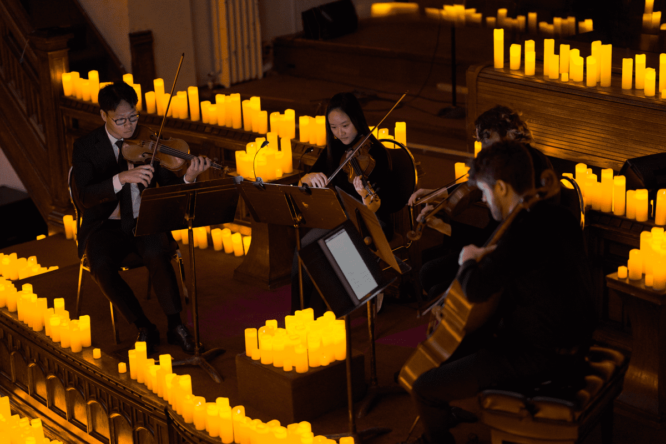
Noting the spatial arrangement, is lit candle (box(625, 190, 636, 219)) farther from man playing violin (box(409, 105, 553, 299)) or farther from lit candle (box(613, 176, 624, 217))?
man playing violin (box(409, 105, 553, 299))

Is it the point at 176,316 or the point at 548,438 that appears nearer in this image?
the point at 548,438

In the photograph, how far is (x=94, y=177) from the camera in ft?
14.3

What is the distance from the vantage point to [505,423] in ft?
9.42

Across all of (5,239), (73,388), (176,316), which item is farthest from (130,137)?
(5,239)

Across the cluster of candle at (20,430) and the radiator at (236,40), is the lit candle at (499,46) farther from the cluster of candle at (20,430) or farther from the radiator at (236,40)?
the radiator at (236,40)

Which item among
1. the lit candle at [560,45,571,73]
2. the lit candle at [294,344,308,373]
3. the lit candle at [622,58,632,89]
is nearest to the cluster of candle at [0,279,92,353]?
the lit candle at [294,344,308,373]

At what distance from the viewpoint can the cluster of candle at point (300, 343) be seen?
143 inches

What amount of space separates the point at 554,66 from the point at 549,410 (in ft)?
9.15

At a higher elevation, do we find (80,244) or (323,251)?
(323,251)

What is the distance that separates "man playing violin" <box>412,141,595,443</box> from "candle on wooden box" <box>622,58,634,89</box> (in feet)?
7.33

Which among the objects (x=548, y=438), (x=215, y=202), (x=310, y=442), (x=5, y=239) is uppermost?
(x=215, y=202)

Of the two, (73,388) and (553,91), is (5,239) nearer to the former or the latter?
(73,388)

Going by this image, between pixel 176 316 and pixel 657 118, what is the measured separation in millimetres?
2557

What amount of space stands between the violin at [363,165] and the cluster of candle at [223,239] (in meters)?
1.44
